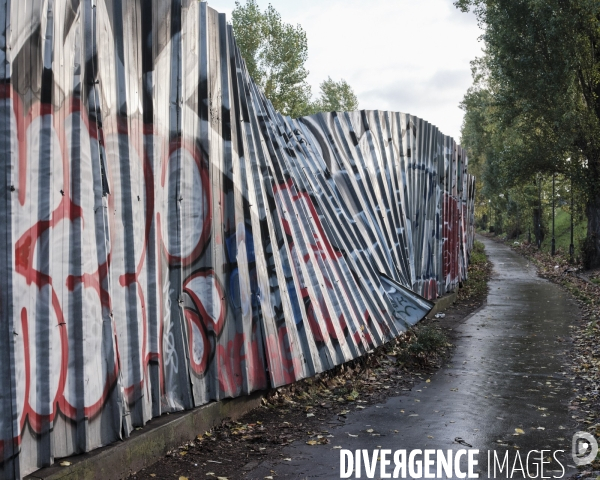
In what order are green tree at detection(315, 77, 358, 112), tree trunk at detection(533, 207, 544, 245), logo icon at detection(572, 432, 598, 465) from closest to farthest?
logo icon at detection(572, 432, 598, 465), tree trunk at detection(533, 207, 544, 245), green tree at detection(315, 77, 358, 112)

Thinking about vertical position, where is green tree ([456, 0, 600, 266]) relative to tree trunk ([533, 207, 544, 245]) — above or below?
above

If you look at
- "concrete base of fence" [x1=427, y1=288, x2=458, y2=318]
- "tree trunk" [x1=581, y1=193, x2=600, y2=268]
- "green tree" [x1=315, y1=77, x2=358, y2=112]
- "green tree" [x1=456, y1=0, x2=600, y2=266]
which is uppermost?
"green tree" [x1=315, y1=77, x2=358, y2=112]

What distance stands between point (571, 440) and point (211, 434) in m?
3.08

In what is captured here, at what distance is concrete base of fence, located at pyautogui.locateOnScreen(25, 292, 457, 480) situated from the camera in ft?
13.8

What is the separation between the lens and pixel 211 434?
5.67m

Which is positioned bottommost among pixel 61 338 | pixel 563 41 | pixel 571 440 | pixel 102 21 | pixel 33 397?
pixel 571 440

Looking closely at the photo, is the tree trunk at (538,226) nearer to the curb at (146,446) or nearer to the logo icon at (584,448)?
the logo icon at (584,448)

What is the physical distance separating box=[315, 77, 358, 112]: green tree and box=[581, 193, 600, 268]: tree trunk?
40.8 metres

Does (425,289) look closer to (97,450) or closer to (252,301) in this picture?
(252,301)

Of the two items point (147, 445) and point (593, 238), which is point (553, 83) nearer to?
point (593, 238)

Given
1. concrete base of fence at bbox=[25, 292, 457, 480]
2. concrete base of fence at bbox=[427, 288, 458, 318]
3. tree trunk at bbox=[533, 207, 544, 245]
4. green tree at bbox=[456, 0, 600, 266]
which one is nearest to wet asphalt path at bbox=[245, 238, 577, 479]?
concrete base of fence at bbox=[25, 292, 457, 480]

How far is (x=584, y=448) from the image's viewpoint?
18.1 ft

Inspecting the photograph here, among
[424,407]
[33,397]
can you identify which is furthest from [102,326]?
[424,407]

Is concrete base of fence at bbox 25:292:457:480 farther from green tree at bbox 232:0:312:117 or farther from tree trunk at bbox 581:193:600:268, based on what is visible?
green tree at bbox 232:0:312:117
